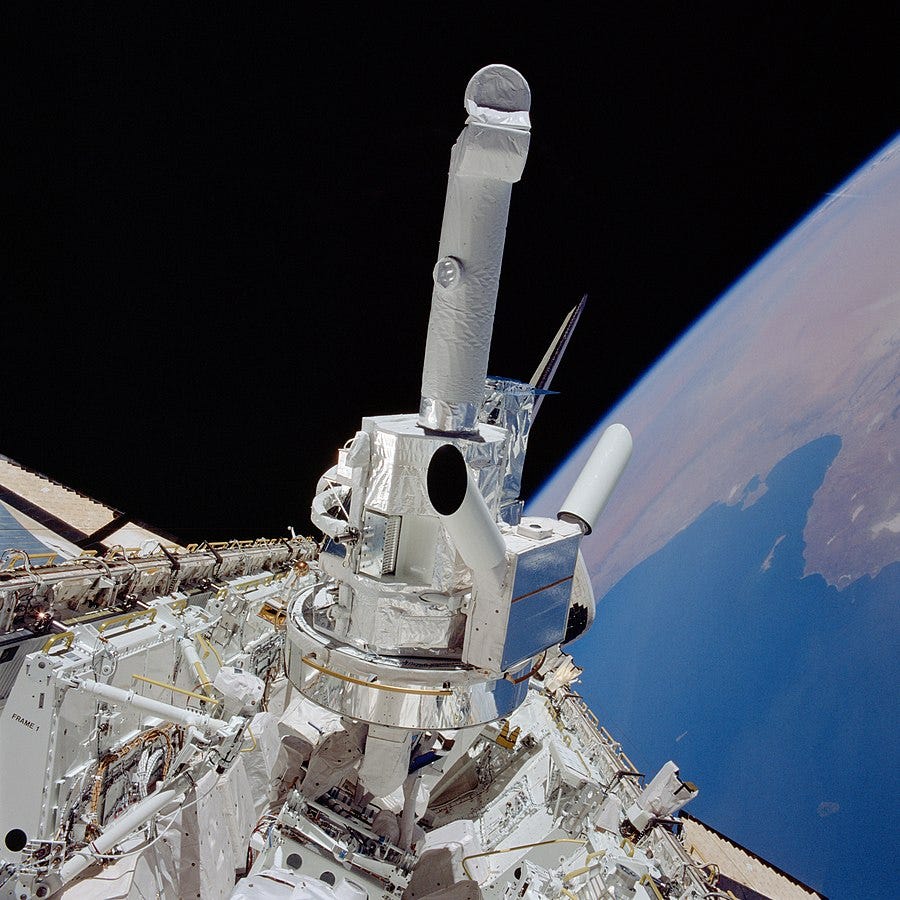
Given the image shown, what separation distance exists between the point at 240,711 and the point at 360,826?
998 mm

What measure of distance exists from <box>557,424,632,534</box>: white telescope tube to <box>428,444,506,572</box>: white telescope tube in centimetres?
112

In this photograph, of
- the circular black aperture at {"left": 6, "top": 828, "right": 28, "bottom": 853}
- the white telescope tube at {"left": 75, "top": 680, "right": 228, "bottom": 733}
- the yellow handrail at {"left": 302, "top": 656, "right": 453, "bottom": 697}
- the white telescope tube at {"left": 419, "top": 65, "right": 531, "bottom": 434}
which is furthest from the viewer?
the white telescope tube at {"left": 75, "top": 680, "right": 228, "bottom": 733}

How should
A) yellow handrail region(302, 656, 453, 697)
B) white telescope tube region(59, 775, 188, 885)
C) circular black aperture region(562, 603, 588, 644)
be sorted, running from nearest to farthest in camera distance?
1. yellow handrail region(302, 656, 453, 697)
2. white telescope tube region(59, 775, 188, 885)
3. circular black aperture region(562, 603, 588, 644)

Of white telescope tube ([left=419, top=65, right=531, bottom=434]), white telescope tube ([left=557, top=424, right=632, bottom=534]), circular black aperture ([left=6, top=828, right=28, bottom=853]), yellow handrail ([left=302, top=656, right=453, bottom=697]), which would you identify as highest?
white telescope tube ([left=419, top=65, right=531, bottom=434])

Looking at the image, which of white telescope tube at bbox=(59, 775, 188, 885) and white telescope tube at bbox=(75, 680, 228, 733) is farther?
white telescope tube at bbox=(75, 680, 228, 733)

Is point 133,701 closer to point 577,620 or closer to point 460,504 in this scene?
point 460,504

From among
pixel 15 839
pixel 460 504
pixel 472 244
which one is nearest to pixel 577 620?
pixel 460 504

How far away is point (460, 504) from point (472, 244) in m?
1.35

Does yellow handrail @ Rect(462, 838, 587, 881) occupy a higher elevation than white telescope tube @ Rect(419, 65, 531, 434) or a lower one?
lower

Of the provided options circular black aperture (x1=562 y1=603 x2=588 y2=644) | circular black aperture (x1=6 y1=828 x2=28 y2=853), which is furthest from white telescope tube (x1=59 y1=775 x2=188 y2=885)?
circular black aperture (x1=562 y1=603 x2=588 y2=644)

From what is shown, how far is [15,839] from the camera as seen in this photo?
355 cm

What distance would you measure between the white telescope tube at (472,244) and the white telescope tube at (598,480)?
931mm

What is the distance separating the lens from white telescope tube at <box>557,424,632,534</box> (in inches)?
150

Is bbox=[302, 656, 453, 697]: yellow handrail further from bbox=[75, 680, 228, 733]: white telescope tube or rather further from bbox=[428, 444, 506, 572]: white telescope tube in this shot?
bbox=[75, 680, 228, 733]: white telescope tube
